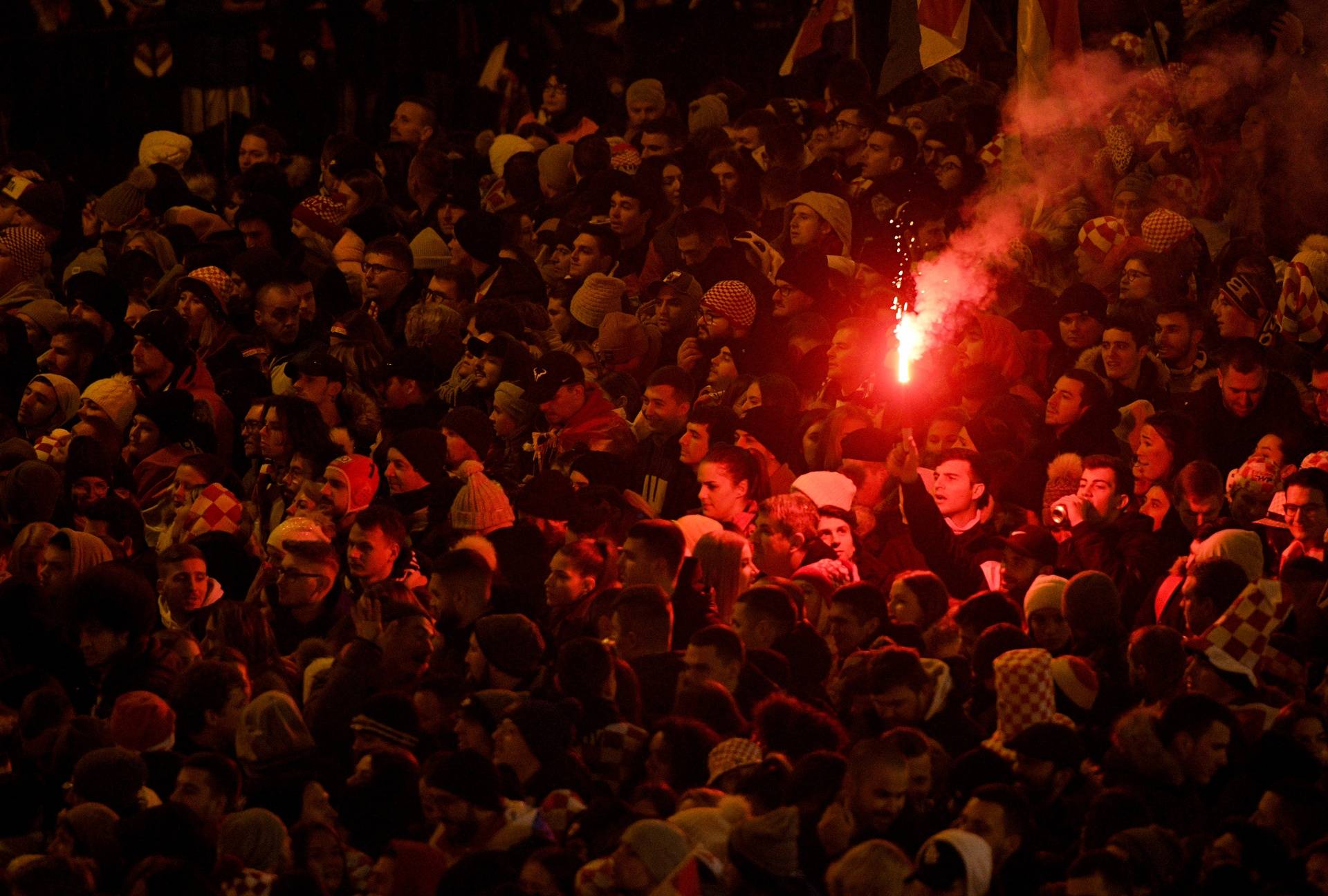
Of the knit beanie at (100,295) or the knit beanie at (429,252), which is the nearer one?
the knit beanie at (100,295)

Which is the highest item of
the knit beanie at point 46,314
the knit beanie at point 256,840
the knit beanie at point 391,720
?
the knit beanie at point 46,314

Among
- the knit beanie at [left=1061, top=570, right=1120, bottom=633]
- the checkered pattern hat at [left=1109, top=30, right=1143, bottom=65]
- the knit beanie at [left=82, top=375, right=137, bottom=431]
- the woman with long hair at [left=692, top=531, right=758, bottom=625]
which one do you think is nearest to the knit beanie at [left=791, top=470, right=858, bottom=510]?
the woman with long hair at [left=692, top=531, right=758, bottom=625]

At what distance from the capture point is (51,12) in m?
16.3

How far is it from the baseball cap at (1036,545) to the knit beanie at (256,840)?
335cm

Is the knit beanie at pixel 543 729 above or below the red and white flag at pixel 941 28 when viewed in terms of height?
below

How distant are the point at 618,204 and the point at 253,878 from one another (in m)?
6.55

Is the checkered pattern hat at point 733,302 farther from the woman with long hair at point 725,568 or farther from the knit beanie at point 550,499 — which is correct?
the woman with long hair at point 725,568

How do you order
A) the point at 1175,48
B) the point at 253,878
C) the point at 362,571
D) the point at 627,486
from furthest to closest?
the point at 1175,48
the point at 627,486
the point at 362,571
the point at 253,878

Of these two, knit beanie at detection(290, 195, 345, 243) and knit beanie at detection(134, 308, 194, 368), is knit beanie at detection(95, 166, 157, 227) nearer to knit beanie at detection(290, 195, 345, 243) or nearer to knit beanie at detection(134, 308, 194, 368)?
knit beanie at detection(290, 195, 345, 243)

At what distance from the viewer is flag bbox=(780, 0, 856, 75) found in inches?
585

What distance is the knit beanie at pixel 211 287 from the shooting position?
1147 cm

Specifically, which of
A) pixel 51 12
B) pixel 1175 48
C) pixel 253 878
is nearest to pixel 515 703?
pixel 253 878

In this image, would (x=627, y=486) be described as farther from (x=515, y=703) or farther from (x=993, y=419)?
(x=515, y=703)

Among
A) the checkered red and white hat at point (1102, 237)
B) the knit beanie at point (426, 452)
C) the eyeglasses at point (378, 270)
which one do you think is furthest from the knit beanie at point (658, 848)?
the eyeglasses at point (378, 270)
